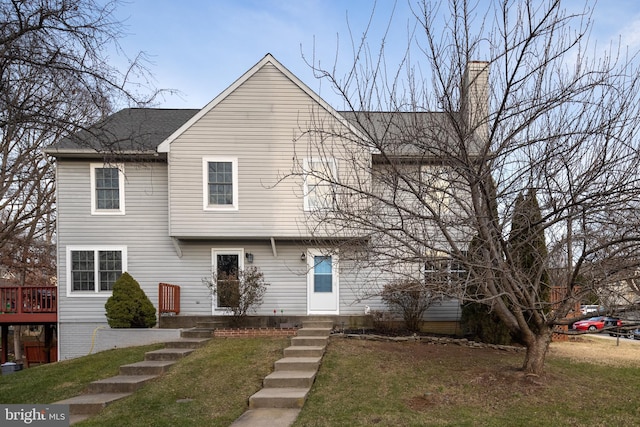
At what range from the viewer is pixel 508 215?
5.85 meters

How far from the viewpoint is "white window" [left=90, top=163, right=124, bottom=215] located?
12.2 m

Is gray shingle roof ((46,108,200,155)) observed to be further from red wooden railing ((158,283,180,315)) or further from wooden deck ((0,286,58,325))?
wooden deck ((0,286,58,325))

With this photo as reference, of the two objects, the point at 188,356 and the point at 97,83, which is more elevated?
the point at 97,83

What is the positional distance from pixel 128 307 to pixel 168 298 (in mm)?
984

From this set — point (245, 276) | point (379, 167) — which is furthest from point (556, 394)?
point (245, 276)

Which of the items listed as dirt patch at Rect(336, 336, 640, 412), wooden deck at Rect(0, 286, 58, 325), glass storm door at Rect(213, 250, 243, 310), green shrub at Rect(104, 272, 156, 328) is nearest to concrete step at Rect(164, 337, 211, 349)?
glass storm door at Rect(213, 250, 243, 310)

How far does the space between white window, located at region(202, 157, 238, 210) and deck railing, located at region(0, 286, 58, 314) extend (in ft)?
18.0

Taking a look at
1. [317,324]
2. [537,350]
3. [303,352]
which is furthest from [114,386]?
[537,350]

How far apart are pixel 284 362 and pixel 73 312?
7983 millimetres

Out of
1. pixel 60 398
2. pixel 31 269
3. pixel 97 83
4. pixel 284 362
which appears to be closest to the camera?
pixel 97 83

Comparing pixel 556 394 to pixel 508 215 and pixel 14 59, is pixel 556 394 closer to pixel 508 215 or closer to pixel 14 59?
pixel 508 215

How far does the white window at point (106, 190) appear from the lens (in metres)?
12.2

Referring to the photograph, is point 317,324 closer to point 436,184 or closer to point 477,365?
point 477,365

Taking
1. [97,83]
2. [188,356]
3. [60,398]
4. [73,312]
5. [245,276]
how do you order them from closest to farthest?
1. [97,83]
2. [60,398]
3. [188,356]
4. [245,276]
5. [73,312]
